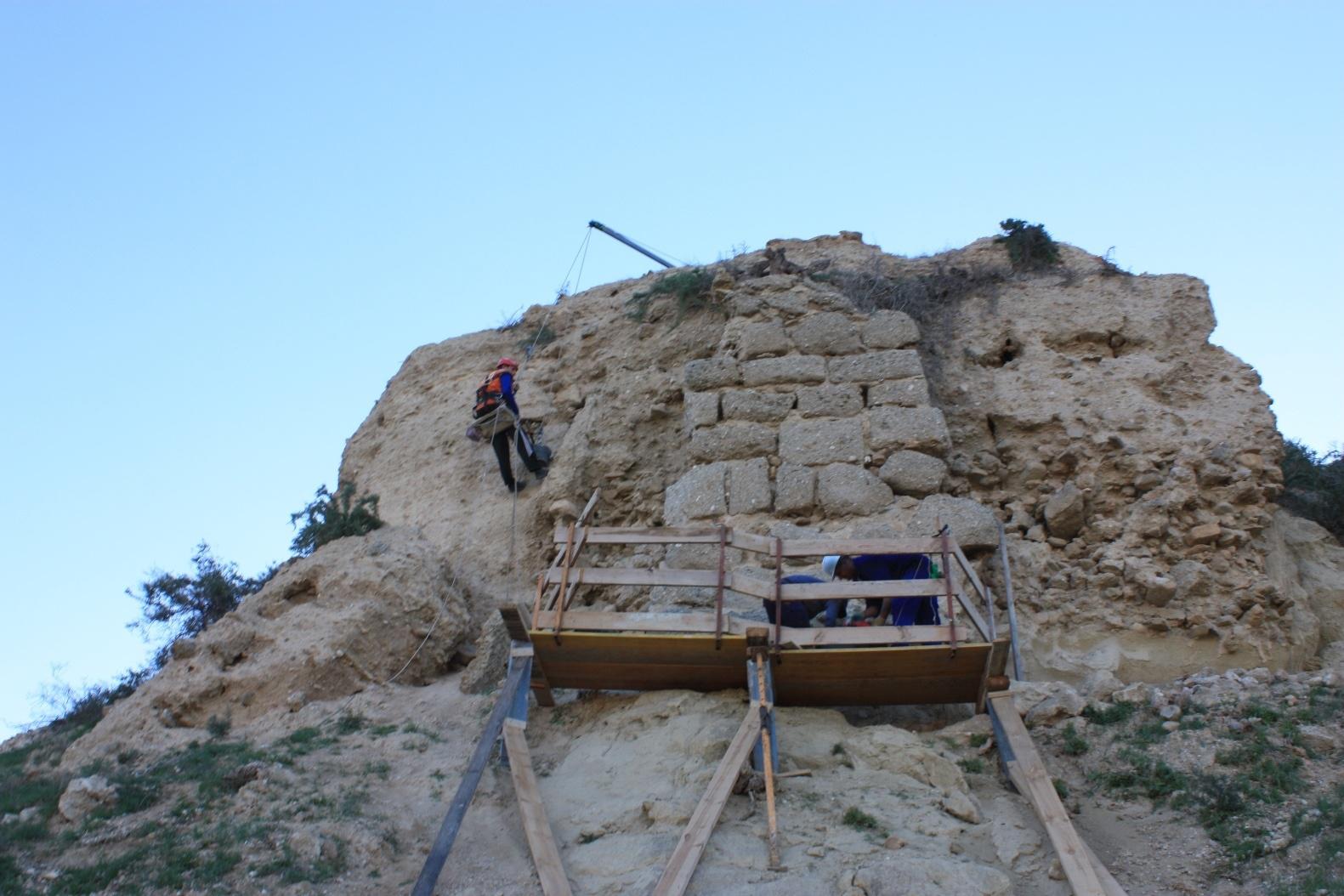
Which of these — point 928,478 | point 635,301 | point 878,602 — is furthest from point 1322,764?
point 635,301

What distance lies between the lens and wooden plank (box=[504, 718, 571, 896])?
5859 mm

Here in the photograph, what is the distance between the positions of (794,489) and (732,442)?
28.1 inches

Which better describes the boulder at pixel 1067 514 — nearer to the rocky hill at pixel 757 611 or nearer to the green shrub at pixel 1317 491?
the rocky hill at pixel 757 611

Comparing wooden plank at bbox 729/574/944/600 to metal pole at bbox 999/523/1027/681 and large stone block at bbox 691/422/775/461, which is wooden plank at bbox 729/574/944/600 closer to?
metal pole at bbox 999/523/1027/681

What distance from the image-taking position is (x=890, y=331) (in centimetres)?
Answer: 993

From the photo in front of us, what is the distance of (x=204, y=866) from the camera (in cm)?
571

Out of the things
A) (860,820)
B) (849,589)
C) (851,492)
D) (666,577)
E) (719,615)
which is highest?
(851,492)

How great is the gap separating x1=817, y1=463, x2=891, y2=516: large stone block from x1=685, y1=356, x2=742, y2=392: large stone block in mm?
1353

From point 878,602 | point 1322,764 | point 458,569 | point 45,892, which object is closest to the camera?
point 45,892

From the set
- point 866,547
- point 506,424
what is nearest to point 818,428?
point 866,547

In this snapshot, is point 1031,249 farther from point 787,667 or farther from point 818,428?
point 787,667

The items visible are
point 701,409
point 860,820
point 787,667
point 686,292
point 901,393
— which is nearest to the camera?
point 860,820

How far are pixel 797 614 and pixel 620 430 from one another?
3.51m

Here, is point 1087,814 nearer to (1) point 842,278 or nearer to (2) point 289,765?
(2) point 289,765
